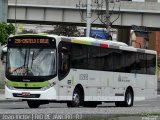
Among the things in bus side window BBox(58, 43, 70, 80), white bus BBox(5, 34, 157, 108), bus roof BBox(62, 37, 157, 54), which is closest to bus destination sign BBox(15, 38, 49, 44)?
white bus BBox(5, 34, 157, 108)

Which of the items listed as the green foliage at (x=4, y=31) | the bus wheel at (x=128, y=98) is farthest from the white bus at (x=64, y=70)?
the green foliage at (x=4, y=31)

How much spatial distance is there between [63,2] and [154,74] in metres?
30.0

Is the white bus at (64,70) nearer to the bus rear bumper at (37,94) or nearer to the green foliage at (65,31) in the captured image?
the bus rear bumper at (37,94)

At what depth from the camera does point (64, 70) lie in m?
26.3

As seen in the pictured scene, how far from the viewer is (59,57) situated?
26.0m

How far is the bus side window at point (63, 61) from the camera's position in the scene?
85.7ft

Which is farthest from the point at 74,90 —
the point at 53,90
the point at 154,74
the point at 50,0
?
the point at 50,0

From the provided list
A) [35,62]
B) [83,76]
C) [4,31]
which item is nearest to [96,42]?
[83,76]

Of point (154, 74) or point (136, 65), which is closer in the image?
point (136, 65)

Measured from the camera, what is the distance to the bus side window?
85.7 feet

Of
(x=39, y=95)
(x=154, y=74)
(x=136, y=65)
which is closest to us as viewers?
(x=39, y=95)

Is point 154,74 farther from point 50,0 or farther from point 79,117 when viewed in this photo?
point 50,0

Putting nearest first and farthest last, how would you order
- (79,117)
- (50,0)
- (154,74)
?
(79,117)
(154,74)
(50,0)

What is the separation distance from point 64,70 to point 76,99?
5.44 ft
